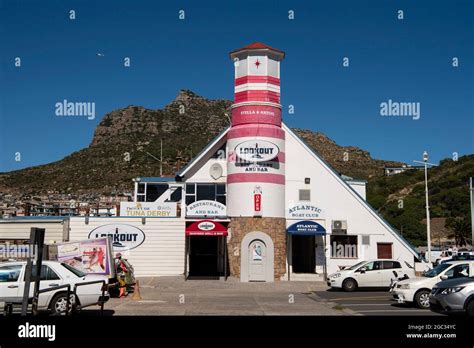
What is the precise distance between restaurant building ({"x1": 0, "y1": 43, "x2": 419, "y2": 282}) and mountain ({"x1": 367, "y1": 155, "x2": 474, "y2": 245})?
4696 cm

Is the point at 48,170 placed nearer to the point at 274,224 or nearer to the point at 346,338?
the point at 274,224

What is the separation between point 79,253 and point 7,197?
49635 millimetres

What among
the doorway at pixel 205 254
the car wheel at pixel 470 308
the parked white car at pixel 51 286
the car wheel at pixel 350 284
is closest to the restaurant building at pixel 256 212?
the doorway at pixel 205 254

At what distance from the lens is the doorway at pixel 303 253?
35.7m

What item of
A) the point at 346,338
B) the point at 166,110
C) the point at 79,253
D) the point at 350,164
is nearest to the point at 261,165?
the point at 79,253

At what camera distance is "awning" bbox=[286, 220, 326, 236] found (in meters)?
33.3

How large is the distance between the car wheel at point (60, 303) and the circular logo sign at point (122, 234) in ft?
54.2

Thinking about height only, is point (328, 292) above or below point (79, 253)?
below

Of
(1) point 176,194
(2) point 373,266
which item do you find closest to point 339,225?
(2) point 373,266

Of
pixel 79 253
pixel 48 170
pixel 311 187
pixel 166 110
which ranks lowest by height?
pixel 79 253

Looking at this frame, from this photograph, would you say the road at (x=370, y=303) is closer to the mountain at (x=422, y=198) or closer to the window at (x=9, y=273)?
the window at (x=9, y=273)

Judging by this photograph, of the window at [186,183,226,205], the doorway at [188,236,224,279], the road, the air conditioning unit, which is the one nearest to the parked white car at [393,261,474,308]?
the road

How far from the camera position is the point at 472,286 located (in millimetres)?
14984

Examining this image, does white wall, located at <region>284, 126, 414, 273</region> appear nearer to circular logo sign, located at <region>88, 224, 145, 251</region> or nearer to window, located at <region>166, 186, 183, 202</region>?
window, located at <region>166, 186, 183, 202</region>
